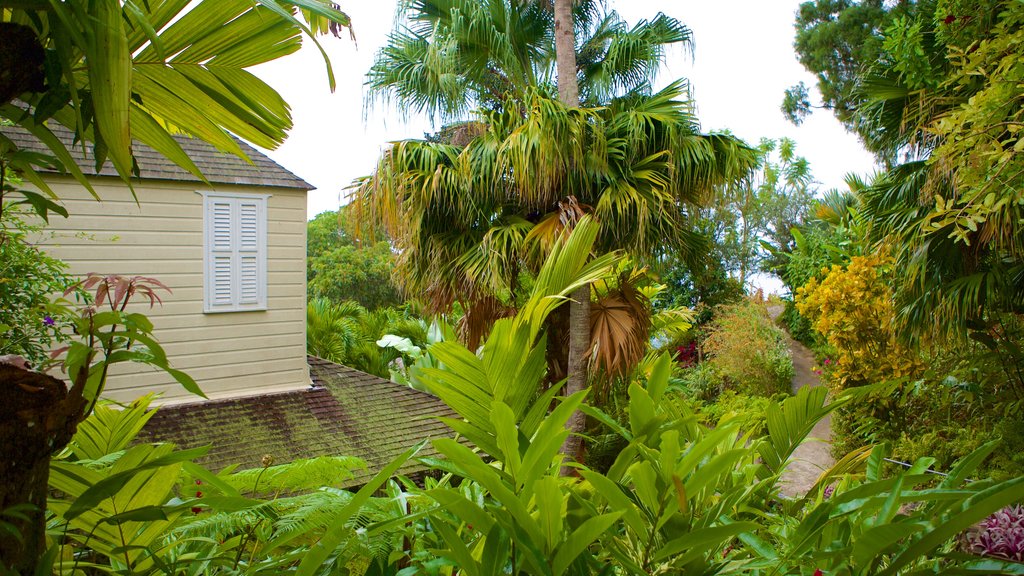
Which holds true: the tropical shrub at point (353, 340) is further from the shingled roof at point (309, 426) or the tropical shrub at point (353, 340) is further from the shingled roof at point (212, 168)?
the shingled roof at point (212, 168)

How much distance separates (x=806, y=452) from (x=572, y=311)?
4.87m

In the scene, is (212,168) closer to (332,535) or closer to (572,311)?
(572,311)

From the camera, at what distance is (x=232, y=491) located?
893 millimetres

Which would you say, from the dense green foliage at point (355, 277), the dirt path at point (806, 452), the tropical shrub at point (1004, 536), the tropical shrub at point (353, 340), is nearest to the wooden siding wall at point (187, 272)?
the tropical shrub at point (353, 340)

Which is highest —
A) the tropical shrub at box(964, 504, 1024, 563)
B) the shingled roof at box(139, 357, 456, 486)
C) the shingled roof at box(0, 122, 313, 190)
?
the shingled roof at box(0, 122, 313, 190)

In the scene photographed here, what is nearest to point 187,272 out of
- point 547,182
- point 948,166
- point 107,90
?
point 547,182

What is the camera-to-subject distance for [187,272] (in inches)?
242

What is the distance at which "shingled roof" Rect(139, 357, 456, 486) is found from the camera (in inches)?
217

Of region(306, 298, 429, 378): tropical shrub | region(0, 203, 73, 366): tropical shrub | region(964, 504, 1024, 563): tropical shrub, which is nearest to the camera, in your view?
region(964, 504, 1024, 563): tropical shrub

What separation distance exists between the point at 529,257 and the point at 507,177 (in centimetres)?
83

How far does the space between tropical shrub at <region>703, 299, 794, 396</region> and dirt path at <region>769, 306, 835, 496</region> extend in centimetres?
50

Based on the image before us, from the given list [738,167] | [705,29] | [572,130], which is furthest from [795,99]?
[572,130]

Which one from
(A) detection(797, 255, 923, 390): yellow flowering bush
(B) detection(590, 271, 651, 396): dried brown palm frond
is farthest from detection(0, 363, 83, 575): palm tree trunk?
(A) detection(797, 255, 923, 390): yellow flowering bush

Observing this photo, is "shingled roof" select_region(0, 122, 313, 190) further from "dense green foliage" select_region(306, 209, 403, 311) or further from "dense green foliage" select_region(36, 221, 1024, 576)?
"dense green foliage" select_region(306, 209, 403, 311)
